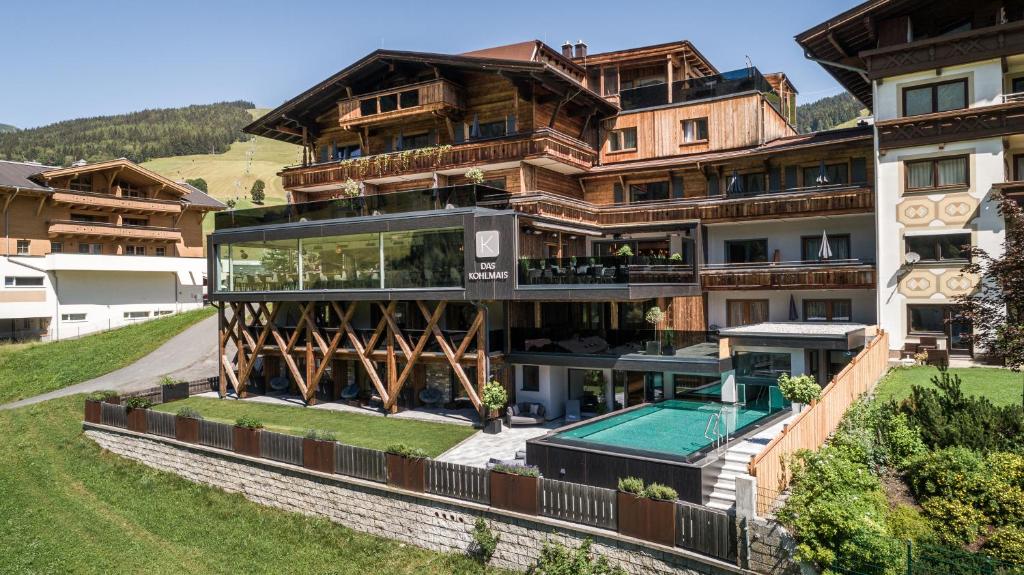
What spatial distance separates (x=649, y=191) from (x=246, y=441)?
20.5 metres

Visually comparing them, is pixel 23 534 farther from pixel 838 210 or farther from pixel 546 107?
pixel 838 210

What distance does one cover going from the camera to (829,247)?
27547 mm

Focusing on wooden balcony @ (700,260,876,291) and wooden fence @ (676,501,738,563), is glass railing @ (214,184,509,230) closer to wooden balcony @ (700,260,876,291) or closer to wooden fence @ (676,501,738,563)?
wooden balcony @ (700,260,876,291)

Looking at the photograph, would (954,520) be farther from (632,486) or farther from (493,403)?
(493,403)

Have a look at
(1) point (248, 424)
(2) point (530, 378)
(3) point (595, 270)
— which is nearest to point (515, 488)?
(3) point (595, 270)

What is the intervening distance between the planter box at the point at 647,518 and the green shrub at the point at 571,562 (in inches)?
31.1

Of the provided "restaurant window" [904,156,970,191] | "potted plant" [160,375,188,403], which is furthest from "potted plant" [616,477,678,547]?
"potted plant" [160,375,188,403]

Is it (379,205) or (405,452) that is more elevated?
(379,205)

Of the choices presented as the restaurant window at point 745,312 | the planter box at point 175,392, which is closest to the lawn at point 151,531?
the planter box at point 175,392

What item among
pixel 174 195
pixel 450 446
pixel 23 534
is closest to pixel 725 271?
pixel 450 446

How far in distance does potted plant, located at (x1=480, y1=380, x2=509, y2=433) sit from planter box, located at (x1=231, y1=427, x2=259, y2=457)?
284 inches

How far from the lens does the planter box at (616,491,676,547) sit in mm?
13180

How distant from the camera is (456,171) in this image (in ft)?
102

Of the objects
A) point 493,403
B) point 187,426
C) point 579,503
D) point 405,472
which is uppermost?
point 493,403
